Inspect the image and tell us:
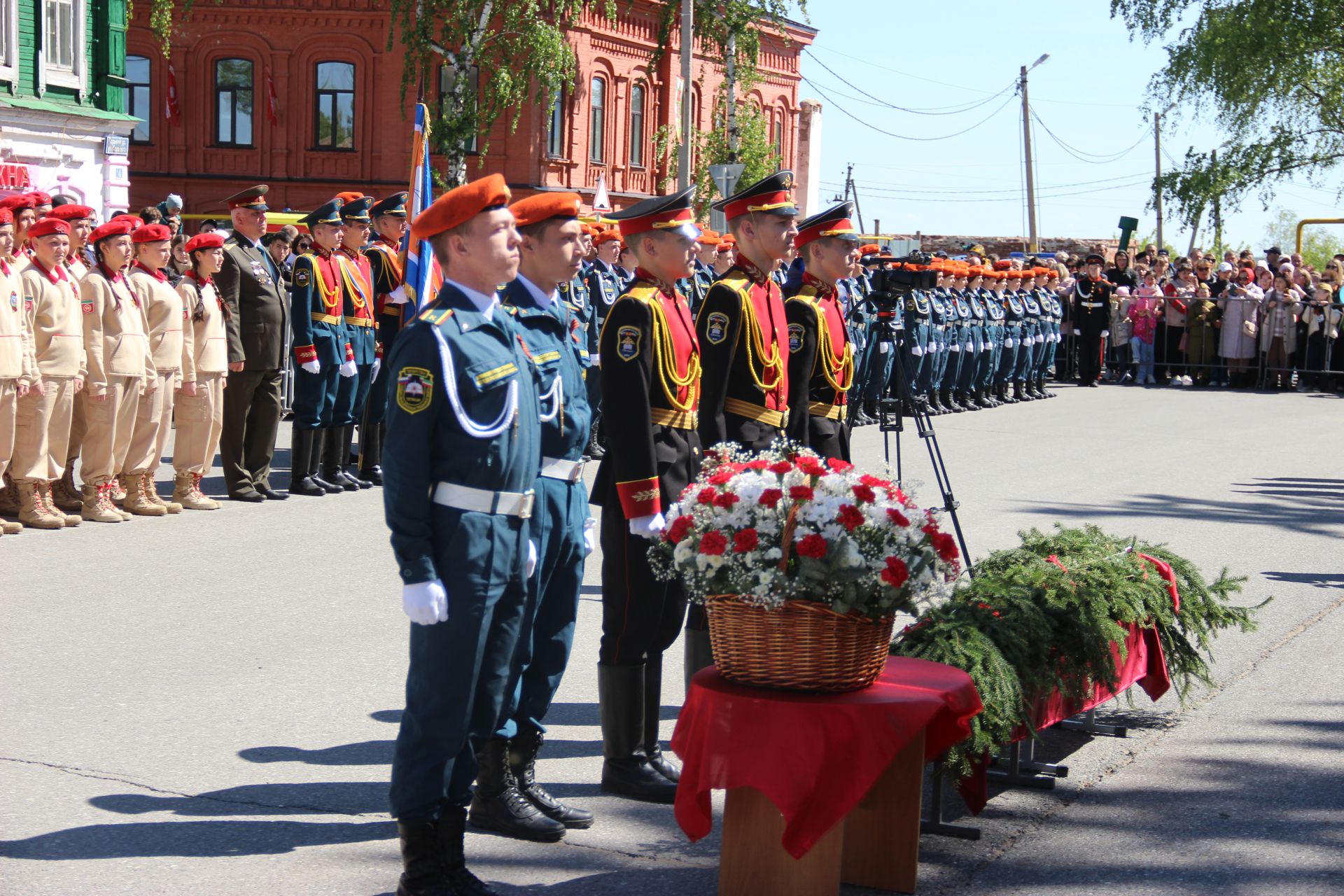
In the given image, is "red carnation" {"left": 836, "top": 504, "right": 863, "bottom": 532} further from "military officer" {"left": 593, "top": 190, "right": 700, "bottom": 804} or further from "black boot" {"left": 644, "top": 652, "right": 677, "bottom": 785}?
"black boot" {"left": 644, "top": 652, "right": 677, "bottom": 785}

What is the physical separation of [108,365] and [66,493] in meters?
1.02

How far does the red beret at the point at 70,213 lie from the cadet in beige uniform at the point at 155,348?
363 mm

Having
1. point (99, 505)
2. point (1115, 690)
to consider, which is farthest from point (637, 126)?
point (1115, 690)

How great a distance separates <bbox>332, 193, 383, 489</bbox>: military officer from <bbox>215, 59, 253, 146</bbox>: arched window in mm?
28642

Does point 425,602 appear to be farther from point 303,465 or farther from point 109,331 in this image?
point 303,465

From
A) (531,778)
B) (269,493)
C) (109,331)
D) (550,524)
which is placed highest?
(109,331)

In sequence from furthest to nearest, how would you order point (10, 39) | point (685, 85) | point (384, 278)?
point (685, 85), point (10, 39), point (384, 278)

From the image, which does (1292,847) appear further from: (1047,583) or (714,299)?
(714,299)

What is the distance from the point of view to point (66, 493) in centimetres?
1096

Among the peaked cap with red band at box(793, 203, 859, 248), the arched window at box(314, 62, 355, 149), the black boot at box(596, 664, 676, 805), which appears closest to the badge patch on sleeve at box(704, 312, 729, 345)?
the peaked cap with red band at box(793, 203, 859, 248)

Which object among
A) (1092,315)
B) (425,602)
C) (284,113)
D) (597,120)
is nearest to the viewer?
(425,602)

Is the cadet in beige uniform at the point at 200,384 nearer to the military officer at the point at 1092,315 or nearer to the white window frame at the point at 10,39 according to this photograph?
the white window frame at the point at 10,39

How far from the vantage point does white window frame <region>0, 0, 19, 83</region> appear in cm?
2477

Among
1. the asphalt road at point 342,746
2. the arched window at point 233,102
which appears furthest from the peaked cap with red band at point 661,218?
the arched window at point 233,102
